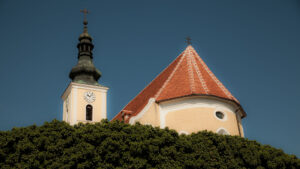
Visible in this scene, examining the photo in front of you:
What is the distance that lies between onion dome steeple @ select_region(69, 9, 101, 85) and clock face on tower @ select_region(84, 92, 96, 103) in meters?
0.96

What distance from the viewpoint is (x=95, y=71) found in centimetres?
3222


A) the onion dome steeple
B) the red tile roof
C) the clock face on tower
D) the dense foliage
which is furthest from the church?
the onion dome steeple

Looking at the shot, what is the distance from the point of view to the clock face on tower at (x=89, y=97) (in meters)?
30.8

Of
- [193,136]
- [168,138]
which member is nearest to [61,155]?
[168,138]

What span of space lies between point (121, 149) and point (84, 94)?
16.0 m

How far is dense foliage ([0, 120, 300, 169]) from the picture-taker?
14.7m

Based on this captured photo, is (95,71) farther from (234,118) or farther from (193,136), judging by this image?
(193,136)

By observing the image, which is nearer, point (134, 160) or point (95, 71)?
point (134, 160)

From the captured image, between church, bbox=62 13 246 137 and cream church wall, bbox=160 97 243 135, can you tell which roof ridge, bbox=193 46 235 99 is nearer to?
church, bbox=62 13 246 137

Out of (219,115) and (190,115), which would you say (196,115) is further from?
(219,115)

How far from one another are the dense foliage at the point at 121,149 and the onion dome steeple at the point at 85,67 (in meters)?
15.5

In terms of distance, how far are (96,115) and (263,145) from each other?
51.3ft

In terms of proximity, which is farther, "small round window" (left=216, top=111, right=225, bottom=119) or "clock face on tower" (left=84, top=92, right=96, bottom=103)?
"clock face on tower" (left=84, top=92, right=96, bottom=103)

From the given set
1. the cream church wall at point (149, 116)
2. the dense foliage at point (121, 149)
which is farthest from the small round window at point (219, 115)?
the dense foliage at point (121, 149)
